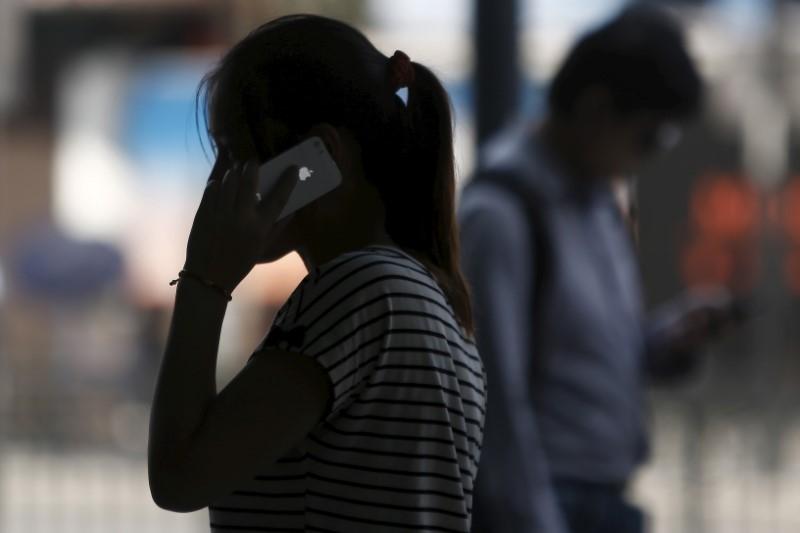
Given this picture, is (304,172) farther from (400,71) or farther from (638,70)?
(638,70)

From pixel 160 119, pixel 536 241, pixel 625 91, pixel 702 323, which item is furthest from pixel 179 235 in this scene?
pixel 536 241

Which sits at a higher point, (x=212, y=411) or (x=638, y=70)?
(x=638, y=70)

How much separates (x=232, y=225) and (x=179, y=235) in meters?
13.3

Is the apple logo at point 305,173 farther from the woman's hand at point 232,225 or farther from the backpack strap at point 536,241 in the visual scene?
the backpack strap at point 536,241

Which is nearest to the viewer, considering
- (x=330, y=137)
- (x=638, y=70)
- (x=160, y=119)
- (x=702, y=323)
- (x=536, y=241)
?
(x=330, y=137)

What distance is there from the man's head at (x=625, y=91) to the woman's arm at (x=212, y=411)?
1.46 metres

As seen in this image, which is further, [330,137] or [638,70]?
[638,70]

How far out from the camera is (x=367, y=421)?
63.1 inches

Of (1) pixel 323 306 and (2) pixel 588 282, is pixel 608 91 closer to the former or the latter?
(2) pixel 588 282

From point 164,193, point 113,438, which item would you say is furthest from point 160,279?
point 113,438

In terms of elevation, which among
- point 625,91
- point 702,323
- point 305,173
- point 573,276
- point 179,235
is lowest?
point 305,173

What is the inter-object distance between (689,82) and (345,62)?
1.37 metres

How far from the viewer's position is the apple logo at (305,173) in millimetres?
1635

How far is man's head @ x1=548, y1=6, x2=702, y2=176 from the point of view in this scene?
115 inches
